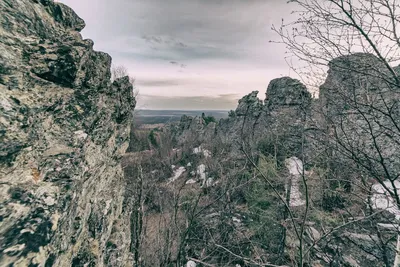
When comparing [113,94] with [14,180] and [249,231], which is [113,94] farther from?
[249,231]

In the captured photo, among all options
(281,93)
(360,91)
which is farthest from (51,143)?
(281,93)

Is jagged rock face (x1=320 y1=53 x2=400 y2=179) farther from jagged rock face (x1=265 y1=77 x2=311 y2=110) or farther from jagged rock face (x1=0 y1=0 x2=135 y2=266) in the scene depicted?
jagged rock face (x1=265 y1=77 x2=311 y2=110)

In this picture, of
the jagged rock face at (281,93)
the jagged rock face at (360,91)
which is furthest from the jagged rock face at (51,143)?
the jagged rock face at (281,93)

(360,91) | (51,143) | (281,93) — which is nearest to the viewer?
(51,143)

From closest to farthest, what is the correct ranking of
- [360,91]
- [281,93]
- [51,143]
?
1. [51,143]
2. [360,91]
3. [281,93]

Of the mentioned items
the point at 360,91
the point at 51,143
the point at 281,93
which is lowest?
the point at 51,143

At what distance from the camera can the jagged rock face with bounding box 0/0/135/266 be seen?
156 centimetres

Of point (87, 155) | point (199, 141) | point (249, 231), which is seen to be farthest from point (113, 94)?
point (199, 141)

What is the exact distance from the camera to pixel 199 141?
3097cm

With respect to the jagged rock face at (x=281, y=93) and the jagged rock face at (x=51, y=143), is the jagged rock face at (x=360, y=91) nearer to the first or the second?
the jagged rock face at (x=51, y=143)

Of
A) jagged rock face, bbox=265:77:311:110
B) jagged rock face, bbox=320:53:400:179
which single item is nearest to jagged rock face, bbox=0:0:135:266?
jagged rock face, bbox=320:53:400:179

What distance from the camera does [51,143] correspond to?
2094mm

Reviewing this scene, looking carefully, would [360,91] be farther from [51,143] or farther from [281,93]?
[281,93]

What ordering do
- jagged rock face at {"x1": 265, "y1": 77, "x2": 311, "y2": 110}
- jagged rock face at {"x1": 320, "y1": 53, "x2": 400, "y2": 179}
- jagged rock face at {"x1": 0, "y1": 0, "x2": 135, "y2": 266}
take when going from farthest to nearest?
jagged rock face at {"x1": 265, "y1": 77, "x2": 311, "y2": 110}
jagged rock face at {"x1": 320, "y1": 53, "x2": 400, "y2": 179}
jagged rock face at {"x1": 0, "y1": 0, "x2": 135, "y2": 266}
